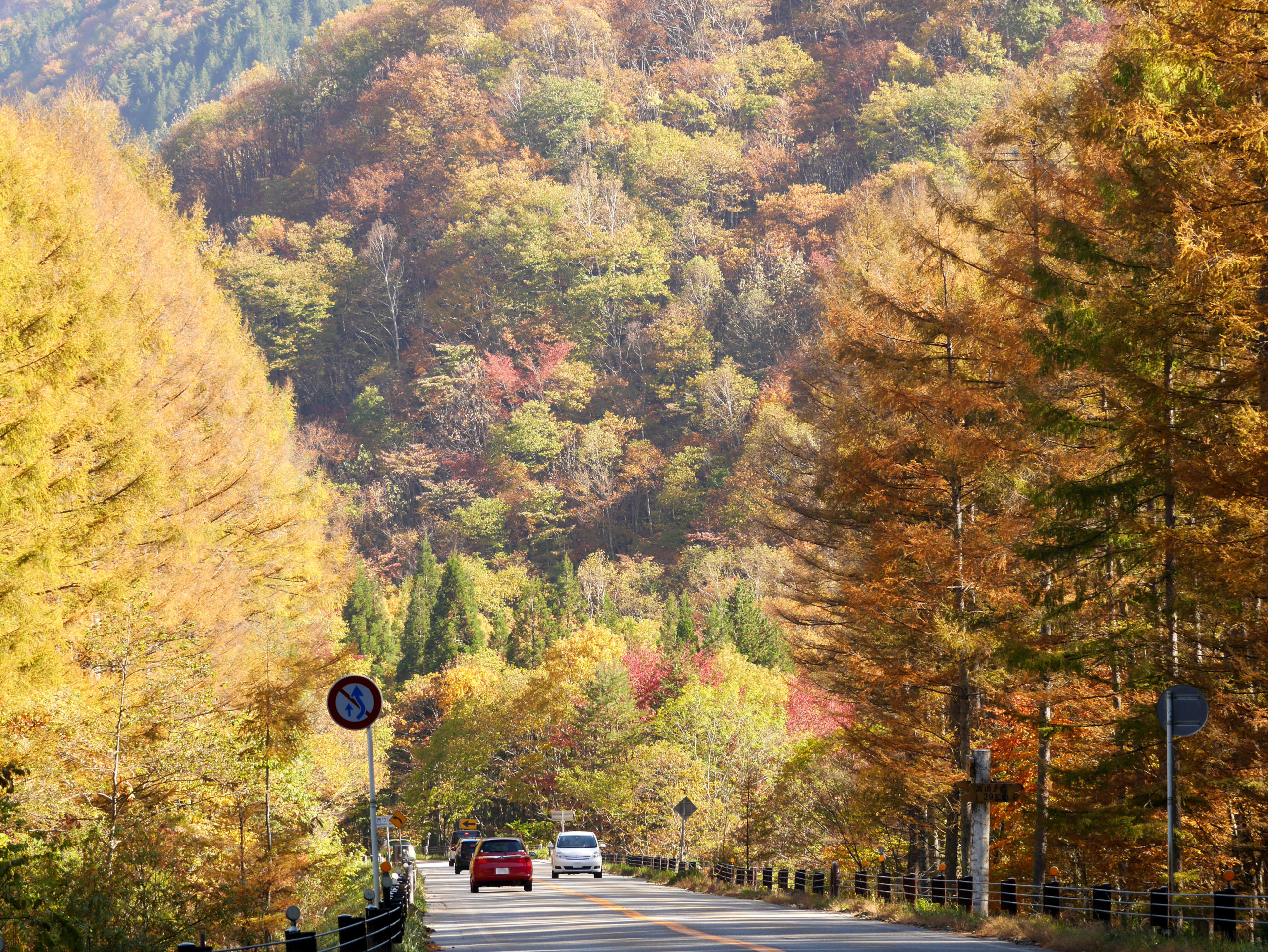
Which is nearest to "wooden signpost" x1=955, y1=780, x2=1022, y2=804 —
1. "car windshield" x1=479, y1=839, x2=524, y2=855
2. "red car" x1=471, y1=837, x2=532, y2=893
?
"red car" x1=471, y1=837, x2=532, y2=893

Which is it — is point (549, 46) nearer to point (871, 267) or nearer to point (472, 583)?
point (472, 583)

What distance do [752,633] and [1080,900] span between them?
194ft

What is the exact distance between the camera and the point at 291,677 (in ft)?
87.5

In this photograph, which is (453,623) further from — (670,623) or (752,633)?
(752,633)

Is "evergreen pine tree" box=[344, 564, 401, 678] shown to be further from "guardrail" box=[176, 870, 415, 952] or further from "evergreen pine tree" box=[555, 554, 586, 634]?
"guardrail" box=[176, 870, 415, 952]

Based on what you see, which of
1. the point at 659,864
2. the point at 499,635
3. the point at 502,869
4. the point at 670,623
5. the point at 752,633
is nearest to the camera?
the point at 502,869

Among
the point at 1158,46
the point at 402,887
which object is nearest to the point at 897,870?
the point at 402,887

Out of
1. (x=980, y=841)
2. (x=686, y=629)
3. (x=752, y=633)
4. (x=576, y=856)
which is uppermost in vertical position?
(x=686, y=629)

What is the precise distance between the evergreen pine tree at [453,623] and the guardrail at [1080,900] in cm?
6419

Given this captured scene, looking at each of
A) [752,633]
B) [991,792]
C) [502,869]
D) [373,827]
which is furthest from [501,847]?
[752,633]

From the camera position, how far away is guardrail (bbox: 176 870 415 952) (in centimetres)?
1028

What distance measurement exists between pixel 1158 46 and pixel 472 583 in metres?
86.6

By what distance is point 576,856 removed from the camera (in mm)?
40875

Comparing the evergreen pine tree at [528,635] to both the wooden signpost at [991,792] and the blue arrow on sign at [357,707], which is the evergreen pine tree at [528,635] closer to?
the wooden signpost at [991,792]
